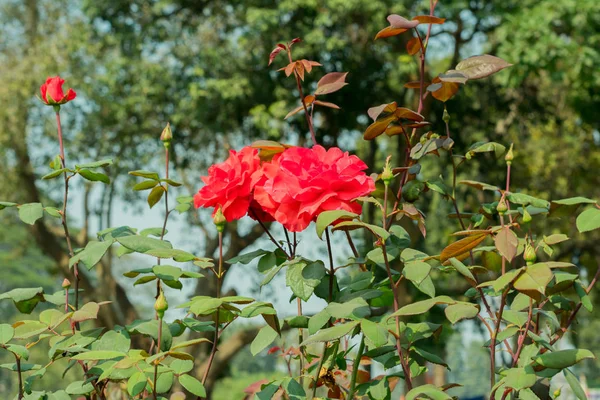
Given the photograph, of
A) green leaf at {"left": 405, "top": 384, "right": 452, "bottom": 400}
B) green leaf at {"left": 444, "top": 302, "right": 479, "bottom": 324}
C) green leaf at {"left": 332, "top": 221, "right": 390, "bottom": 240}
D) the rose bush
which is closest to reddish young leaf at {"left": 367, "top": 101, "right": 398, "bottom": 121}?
the rose bush

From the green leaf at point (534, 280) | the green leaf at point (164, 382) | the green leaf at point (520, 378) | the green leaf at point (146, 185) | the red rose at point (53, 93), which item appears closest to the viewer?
the green leaf at point (534, 280)

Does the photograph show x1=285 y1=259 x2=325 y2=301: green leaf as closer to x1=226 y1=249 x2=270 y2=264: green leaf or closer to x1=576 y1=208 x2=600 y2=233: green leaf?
x1=226 y1=249 x2=270 y2=264: green leaf

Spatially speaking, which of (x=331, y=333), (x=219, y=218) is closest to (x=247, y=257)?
(x=219, y=218)

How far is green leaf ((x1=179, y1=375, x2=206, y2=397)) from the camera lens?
1.31 meters

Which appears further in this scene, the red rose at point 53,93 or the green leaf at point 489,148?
the red rose at point 53,93

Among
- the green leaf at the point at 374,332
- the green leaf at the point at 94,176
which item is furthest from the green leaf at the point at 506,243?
the green leaf at the point at 94,176

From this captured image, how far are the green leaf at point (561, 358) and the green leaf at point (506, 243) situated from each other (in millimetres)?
153

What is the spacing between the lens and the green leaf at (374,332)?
115 centimetres

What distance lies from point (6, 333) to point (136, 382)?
0.27m

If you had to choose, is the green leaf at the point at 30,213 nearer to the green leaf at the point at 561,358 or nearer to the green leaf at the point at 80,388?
the green leaf at the point at 80,388

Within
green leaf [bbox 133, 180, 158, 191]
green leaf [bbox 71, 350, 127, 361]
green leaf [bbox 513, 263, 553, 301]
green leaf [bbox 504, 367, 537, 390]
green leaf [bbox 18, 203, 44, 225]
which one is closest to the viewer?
green leaf [bbox 513, 263, 553, 301]

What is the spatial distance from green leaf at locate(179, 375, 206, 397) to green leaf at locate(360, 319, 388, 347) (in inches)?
12.3

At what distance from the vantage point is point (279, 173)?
132 centimetres

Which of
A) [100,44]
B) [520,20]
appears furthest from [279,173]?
[100,44]
